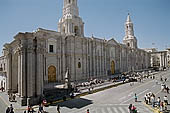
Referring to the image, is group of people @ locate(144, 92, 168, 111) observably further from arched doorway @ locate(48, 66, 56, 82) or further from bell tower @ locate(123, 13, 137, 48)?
bell tower @ locate(123, 13, 137, 48)

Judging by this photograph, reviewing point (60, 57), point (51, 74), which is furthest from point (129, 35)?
point (51, 74)

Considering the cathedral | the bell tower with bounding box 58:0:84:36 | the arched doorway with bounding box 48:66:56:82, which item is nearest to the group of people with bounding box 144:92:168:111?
the cathedral

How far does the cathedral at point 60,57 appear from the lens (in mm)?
16672

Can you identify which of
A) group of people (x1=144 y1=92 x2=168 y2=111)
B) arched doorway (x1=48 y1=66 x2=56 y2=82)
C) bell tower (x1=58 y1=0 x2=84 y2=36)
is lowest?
group of people (x1=144 y1=92 x2=168 y2=111)

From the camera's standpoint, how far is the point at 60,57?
3156 centimetres

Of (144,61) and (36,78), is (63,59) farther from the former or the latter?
(144,61)

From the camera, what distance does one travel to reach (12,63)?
73.4 feet

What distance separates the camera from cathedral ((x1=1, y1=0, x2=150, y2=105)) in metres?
16.7

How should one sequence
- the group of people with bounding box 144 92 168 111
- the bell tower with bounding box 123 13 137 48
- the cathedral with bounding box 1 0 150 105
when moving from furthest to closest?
the bell tower with bounding box 123 13 137 48 < the cathedral with bounding box 1 0 150 105 < the group of people with bounding box 144 92 168 111

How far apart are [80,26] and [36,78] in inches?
1009

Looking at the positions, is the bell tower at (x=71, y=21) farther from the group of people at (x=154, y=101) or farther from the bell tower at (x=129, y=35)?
the bell tower at (x=129, y=35)

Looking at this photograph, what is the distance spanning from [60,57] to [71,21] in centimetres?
1112

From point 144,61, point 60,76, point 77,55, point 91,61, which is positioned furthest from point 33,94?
point 144,61

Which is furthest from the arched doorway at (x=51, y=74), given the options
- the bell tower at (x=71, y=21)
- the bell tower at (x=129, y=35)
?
the bell tower at (x=129, y=35)
